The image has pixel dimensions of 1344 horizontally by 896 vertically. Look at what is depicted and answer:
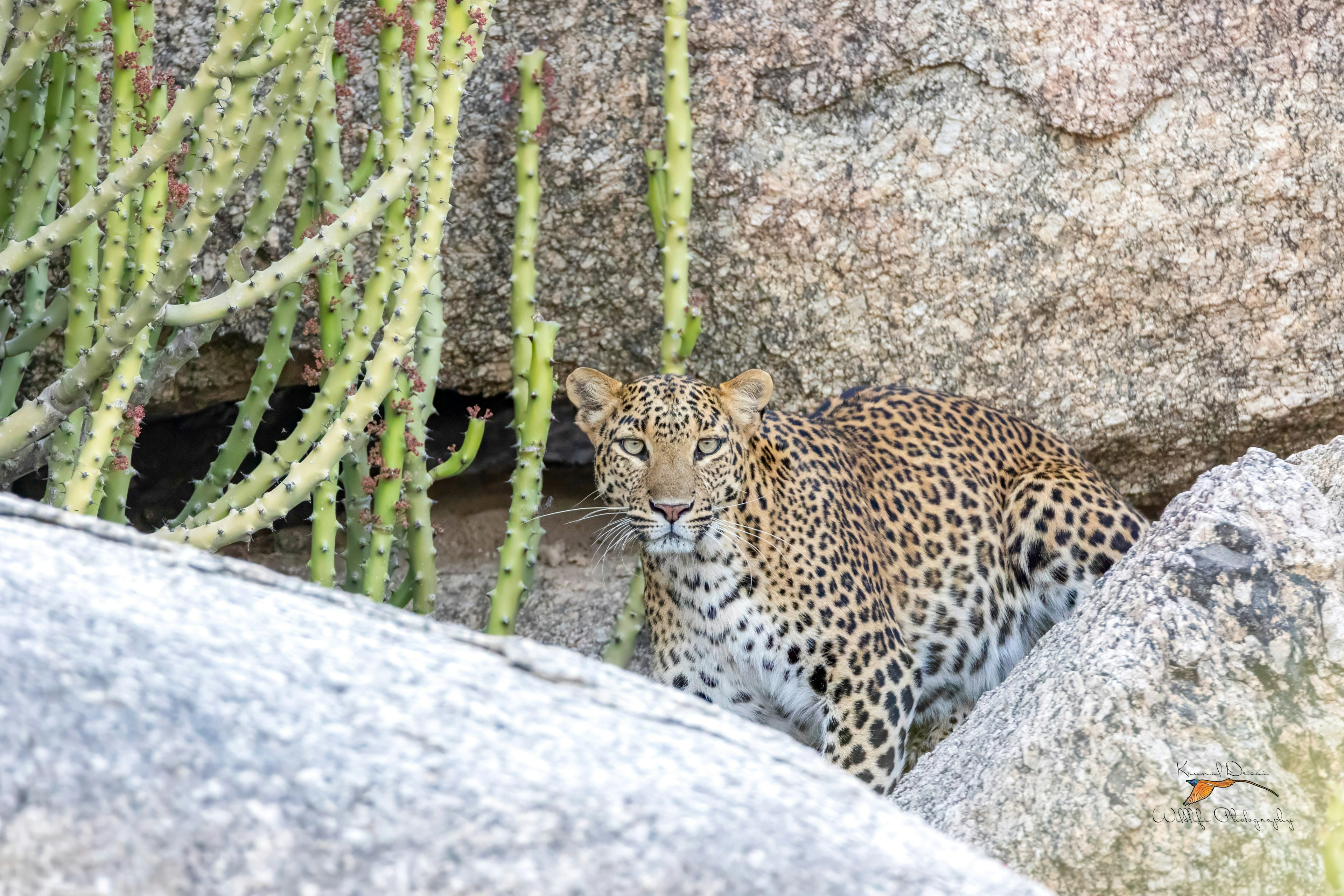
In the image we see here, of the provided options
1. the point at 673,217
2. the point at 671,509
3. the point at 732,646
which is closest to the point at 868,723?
the point at 732,646

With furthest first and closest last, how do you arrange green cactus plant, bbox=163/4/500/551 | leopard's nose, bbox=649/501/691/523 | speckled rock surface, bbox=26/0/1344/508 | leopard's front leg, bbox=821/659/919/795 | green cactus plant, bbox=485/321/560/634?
1. speckled rock surface, bbox=26/0/1344/508
2. green cactus plant, bbox=485/321/560/634
3. leopard's front leg, bbox=821/659/919/795
4. leopard's nose, bbox=649/501/691/523
5. green cactus plant, bbox=163/4/500/551

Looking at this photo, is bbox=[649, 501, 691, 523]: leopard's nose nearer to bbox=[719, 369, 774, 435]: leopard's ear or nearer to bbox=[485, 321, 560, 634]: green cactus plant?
bbox=[719, 369, 774, 435]: leopard's ear

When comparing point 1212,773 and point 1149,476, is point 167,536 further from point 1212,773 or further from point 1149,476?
point 1149,476

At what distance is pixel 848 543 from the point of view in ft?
17.5

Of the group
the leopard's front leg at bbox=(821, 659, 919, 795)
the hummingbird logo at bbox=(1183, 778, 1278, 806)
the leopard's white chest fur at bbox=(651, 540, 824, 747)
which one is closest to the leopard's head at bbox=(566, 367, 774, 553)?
the leopard's white chest fur at bbox=(651, 540, 824, 747)

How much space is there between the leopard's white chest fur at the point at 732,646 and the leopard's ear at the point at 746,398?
0.53 metres

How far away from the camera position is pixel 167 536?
4074 mm

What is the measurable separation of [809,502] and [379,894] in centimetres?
354

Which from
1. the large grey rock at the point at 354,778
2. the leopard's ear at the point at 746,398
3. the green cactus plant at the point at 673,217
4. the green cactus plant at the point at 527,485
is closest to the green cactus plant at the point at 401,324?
the green cactus plant at the point at 527,485

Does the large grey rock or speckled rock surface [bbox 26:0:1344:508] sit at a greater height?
speckled rock surface [bbox 26:0:1344:508]

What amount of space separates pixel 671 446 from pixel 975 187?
210 cm

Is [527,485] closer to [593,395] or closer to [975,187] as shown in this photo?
[593,395]

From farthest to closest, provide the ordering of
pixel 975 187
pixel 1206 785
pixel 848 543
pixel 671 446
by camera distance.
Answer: pixel 975 187 < pixel 848 543 < pixel 671 446 < pixel 1206 785

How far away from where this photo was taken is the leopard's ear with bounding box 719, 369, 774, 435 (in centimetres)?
511
